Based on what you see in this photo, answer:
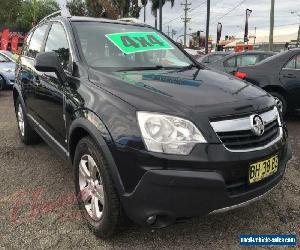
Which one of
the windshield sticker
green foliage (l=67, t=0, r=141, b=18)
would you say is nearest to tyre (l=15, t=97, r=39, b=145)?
the windshield sticker

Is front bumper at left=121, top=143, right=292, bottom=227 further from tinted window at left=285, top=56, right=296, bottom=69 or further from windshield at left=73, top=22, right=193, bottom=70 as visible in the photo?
tinted window at left=285, top=56, right=296, bottom=69

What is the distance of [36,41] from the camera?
17.9 ft

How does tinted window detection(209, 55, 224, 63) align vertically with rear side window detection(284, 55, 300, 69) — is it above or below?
below

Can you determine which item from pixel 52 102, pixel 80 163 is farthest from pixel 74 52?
pixel 80 163

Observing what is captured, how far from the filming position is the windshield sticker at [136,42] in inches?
161

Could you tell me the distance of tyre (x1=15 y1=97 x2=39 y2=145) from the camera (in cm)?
A: 588

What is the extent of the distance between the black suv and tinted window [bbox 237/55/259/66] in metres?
6.21

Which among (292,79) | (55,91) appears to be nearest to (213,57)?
(292,79)

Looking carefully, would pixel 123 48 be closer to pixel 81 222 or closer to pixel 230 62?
pixel 81 222

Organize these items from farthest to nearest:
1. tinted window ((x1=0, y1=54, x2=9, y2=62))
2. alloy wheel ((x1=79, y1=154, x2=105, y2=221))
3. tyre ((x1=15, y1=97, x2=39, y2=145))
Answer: tinted window ((x1=0, y1=54, x2=9, y2=62))
tyre ((x1=15, y1=97, x2=39, y2=145))
alloy wheel ((x1=79, y1=154, x2=105, y2=221))

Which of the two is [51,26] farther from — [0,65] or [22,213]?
[0,65]

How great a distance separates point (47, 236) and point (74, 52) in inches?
65.6

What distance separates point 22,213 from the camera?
379 cm

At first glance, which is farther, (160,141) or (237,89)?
(237,89)
